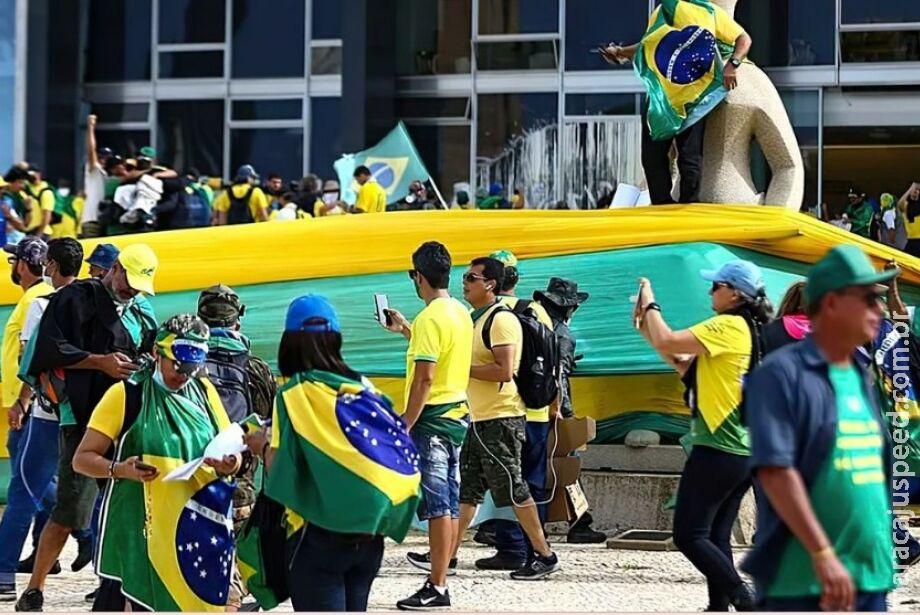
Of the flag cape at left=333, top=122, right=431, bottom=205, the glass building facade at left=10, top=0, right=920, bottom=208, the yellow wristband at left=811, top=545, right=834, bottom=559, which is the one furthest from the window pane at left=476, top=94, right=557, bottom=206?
the yellow wristband at left=811, top=545, right=834, bottom=559

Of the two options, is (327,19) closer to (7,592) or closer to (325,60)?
(325,60)

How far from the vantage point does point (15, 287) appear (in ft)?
36.3

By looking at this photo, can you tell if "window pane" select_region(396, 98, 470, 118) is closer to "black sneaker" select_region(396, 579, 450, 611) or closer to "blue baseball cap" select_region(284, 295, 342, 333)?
"black sneaker" select_region(396, 579, 450, 611)

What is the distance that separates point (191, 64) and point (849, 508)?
23499 millimetres

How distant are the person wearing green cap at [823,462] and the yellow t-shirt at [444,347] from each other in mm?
3600

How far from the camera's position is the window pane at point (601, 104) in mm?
Result: 23984

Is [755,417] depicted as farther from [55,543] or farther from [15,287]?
[15,287]

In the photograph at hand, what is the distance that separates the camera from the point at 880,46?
23031 millimetres

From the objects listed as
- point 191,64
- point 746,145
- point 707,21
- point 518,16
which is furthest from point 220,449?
point 191,64

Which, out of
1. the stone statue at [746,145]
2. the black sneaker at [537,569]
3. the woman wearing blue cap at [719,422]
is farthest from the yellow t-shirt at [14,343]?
the stone statue at [746,145]

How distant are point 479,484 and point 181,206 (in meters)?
6.89

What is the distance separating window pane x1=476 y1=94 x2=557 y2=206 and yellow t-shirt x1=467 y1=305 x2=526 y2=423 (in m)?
15.2

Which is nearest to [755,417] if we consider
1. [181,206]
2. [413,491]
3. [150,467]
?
[413,491]

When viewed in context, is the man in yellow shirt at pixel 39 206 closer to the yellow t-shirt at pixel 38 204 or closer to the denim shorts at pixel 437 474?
the yellow t-shirt at pixel 38 204
